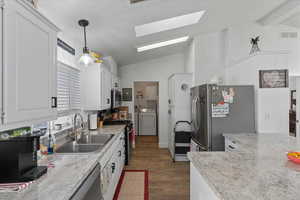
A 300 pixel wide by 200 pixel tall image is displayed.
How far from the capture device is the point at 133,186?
3.12 m

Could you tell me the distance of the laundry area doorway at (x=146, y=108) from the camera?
23.8 ft

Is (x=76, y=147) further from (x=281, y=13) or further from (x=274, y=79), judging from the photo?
(x=281, y=13)

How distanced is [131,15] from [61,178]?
2061 millimetres

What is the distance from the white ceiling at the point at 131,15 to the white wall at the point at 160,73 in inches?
62.3

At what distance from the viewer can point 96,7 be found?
2.04 m

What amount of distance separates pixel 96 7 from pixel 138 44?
193cm

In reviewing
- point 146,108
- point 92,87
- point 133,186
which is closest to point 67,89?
point 92,87

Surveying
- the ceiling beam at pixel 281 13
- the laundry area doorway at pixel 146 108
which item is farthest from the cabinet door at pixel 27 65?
the laundry area doorway at pixel 146 108

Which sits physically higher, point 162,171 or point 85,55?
point 85,55

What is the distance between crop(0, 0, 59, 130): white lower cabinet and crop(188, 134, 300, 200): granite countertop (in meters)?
1.23

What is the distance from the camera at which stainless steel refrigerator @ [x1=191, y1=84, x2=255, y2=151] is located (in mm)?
3020

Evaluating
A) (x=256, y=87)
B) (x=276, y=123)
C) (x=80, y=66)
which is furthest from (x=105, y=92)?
(x=276, y=123)

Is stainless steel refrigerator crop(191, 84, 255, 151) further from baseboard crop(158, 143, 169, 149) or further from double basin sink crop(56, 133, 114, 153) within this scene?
baseboard crop(158, 143, 169, 149)

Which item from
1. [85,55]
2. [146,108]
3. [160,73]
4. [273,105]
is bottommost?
[146,108]
